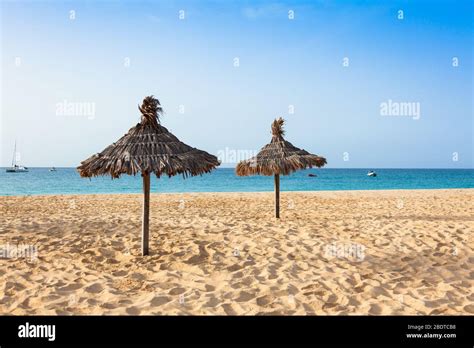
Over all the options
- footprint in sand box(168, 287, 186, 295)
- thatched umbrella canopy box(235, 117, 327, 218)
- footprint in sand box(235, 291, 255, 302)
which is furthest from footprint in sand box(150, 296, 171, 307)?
thatched umbrella canopy box(235, 117, 327, 218)

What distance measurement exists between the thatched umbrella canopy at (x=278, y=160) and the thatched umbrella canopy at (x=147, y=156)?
3.62 m

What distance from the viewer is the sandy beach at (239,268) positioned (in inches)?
175

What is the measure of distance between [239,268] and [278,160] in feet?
16.1

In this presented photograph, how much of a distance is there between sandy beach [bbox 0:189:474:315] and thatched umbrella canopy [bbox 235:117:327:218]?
5.38ft

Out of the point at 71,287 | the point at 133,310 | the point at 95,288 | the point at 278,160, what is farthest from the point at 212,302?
the point at 278,160

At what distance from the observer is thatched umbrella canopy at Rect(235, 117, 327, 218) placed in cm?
998

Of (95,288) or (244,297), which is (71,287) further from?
(244,297)

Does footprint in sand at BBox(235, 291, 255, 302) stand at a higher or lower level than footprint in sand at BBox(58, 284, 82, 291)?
lower

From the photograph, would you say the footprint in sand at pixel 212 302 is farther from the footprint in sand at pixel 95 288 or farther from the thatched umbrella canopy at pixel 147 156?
the thatched umbrella canopy at pixel 147 156

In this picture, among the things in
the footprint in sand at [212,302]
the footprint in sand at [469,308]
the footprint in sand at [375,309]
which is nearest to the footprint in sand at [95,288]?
the footprint in sand at [212,302]

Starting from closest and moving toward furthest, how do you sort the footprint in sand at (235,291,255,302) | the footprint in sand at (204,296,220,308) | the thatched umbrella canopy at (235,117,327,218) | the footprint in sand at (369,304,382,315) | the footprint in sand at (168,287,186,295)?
the footprint in sand at (369,304,382,315)
the footprint in sand at (204,296,220,308)
the footprint in sand at (235,291,255,302)
the footprint in sand at (168,287,186,295)
the thatched umbrella canopy at (235,117,327,218)

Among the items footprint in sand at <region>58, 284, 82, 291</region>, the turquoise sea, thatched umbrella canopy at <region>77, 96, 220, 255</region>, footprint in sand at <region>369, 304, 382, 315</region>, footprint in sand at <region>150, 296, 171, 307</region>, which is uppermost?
thatched umbrella canopy at <region>77, 96, 220, 255</region>

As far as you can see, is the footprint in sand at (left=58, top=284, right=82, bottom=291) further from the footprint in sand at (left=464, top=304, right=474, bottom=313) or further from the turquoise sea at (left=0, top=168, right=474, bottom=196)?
the turquoise sea at (left=0, top=168, right=474, bottom=196)
